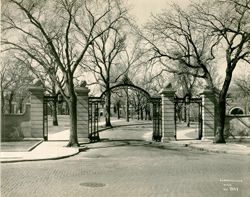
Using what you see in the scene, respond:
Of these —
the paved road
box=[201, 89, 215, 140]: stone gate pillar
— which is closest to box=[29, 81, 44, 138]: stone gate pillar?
the paved road

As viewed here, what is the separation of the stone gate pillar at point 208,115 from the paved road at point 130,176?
880 cm

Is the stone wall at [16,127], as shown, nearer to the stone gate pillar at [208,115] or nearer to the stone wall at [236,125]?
the stone gate pillar at [208,115]

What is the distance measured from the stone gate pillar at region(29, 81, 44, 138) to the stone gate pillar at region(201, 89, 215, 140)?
1125cm

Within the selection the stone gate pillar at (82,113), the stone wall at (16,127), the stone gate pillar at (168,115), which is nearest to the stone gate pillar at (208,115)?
the stone gate pillar at (168,115)

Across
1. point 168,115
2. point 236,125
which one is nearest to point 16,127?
point 168,115

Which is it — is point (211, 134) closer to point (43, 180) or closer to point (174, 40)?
point (174, 40)

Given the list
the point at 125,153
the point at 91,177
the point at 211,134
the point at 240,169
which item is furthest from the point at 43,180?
the point at 211,134

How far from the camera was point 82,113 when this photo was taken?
27.7 meters

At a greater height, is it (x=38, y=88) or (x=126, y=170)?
(x=38, y=88)

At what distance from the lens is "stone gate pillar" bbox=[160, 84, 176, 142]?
28375mm

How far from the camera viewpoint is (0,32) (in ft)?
73.5

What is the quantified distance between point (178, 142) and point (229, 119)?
4.73 metres

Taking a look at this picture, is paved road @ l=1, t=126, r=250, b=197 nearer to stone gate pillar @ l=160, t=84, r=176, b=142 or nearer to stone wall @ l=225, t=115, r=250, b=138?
stone gate pillar @ l=160, t=84, r=176, b=142

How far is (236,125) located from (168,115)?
524 cm
